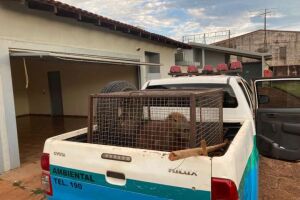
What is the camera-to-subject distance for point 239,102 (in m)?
3.74

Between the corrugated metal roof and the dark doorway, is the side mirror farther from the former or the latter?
the dark doorway

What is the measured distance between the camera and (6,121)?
5188 millimetres

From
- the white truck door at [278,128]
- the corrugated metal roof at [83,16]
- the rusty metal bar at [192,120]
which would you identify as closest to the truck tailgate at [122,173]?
the rusty metal bar at [192,120]

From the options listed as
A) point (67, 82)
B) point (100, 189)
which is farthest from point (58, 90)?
point (100, 189)

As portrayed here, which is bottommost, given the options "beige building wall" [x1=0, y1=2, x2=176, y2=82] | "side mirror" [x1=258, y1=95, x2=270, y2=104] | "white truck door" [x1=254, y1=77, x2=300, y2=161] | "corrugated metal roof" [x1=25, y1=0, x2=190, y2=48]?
"white truck door" [x1=254, y1=77, x2=300, y2=161]

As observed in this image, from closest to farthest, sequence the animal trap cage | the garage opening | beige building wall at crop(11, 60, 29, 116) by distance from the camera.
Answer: the animal trap cage < the garage opening < beige building wall at crop(11, 60, 29, 116)

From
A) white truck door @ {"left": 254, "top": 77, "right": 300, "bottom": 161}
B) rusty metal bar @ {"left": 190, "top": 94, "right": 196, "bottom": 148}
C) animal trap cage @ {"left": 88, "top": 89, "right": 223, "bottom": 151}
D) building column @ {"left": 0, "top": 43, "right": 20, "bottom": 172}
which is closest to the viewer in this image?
rusty metal bar @ {"left": 190, "top": 94, "right": 196, "bottom": 148}

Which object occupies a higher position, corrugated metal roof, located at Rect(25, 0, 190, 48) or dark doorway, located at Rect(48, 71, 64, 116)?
corrugated metal roof, located at Rect(25, 0, 190, 48)

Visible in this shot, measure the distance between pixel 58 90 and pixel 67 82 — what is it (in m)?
0.71

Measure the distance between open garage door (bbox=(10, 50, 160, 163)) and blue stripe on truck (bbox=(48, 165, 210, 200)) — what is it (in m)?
6.87

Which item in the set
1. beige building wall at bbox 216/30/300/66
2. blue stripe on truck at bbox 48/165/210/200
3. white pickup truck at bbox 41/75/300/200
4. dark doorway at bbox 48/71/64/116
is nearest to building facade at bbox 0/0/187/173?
dark doorway at bbox 48/71/64/116

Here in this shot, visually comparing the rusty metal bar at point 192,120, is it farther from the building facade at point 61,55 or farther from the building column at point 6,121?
the building column at point 6,121

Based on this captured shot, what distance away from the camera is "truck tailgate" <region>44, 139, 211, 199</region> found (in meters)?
1.81

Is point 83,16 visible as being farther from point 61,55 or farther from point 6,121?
point 6,121
